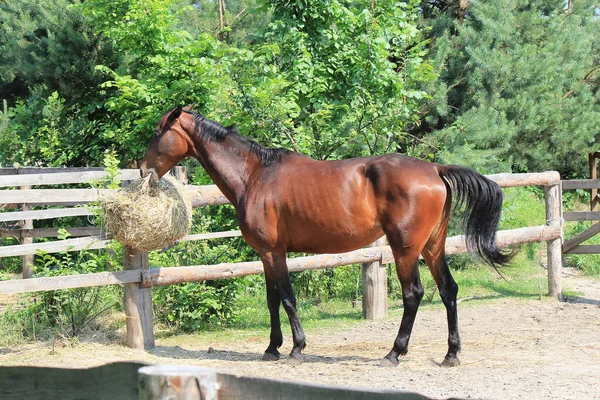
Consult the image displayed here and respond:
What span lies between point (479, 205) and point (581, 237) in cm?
442

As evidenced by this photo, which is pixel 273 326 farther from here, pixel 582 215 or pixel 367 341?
pixel 582 215

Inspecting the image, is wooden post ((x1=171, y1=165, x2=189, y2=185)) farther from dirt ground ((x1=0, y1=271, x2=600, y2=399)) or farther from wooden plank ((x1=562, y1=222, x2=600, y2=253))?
wooden plank ((x1=562, y1=222, x2=600, y2=253))

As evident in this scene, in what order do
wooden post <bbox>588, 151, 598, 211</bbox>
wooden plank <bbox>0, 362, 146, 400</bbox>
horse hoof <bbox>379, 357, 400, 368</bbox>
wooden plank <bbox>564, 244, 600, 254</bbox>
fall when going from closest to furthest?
wooden plank <bbox>0, 362, 146, 400</bbox>, horse hoof <bbox>379, 357, 400, 368</bbox>, wooden plank <bbox>564, 244, 600, 254</bbox>, wooden post <bbox>588, 151, 598, 211</bbox>

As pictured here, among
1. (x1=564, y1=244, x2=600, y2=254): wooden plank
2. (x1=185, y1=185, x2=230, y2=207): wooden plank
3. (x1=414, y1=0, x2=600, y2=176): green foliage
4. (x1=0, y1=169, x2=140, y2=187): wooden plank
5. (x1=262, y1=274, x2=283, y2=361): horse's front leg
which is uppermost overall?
(x1=414, y1=0, x2=600, y2=176): green foliage

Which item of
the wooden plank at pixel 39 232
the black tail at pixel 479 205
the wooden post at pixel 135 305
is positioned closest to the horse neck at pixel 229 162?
the wooden post at pixel 135 305

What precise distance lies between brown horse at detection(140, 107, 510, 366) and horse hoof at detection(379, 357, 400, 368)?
0.02 meters

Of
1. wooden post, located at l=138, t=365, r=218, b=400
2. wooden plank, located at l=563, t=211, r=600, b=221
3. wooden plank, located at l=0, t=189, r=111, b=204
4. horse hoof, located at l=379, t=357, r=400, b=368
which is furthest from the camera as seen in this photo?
wooden plank, located at l=563, t=211, r=600, b=221

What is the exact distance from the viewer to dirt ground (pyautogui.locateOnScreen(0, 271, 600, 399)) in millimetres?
4898

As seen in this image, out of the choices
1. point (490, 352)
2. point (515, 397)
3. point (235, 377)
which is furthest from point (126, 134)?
point (235, 377)

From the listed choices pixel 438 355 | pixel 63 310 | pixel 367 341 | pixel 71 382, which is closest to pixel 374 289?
pixel 367 341

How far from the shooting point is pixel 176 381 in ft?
5.57

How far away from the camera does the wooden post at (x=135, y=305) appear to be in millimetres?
6254

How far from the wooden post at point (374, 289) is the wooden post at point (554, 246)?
7.52 feet

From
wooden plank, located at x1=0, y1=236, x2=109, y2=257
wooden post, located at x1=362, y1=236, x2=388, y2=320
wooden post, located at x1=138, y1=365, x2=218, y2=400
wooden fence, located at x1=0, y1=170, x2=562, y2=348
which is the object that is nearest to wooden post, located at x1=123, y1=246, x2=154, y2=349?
wooden fence, located at x1=0, y1=170, x2=562, y2=348
